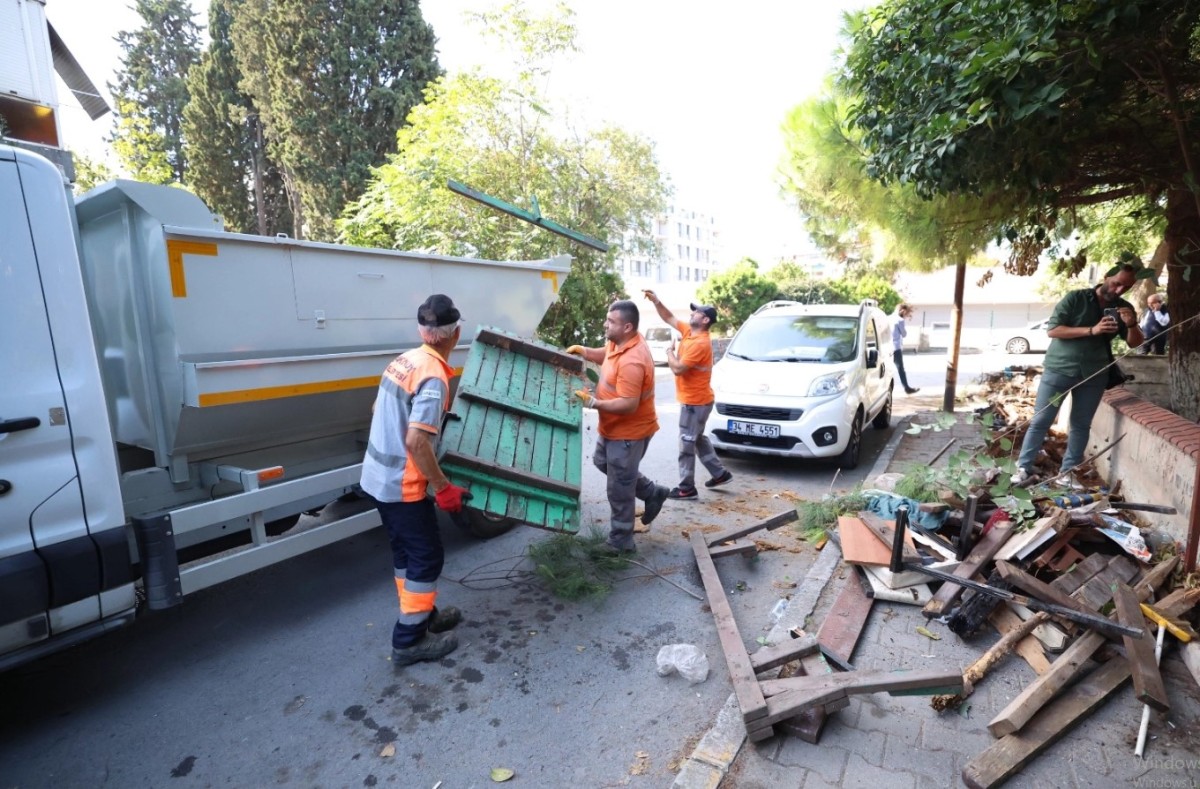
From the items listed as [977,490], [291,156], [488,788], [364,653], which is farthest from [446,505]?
[291,156]

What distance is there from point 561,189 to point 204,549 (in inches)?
421

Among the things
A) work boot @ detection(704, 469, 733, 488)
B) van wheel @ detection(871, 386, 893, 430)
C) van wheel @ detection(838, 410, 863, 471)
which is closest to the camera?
work boot @ detection(704, 469, 733, 488)

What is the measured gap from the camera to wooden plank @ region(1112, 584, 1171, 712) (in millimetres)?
2273

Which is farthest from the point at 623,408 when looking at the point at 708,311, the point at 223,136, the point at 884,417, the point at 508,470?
the point at 223,136

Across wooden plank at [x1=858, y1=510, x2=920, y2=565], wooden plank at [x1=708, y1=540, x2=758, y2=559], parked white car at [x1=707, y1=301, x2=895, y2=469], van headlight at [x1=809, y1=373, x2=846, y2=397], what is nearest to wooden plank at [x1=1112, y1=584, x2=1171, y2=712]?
wooden plank at [x1=858, y1=510, x2=920, y2=565]

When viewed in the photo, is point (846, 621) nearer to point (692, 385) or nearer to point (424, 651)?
point (424, 651)

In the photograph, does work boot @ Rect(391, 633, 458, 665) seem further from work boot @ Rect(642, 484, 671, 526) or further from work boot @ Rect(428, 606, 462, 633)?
work boot @ Rect(642, 484, 671, 526)

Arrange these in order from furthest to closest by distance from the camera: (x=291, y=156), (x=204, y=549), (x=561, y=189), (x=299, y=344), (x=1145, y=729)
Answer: (x=291, y=156), (x=561, y=189), (x=299, y=344), (x=204, y=549), (x=1145, y=729)

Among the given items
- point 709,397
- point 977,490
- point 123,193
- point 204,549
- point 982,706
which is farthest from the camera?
point 709,397

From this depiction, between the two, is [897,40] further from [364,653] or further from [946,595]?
[364,653]

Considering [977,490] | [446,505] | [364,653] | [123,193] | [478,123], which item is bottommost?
[364,653]

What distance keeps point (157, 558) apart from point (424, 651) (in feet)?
4.19

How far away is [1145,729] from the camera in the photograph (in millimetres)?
2262

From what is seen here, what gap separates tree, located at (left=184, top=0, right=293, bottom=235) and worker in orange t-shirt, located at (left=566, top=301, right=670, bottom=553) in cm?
2076
